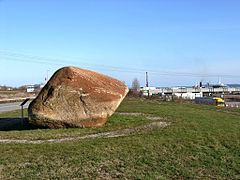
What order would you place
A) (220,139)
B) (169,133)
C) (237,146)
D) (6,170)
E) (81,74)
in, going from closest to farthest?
(6,170)
(237,146)
(220,139)
(169,133)
(81,74)

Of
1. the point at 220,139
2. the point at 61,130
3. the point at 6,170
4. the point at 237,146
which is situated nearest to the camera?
the point at 6,170

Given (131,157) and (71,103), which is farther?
(71,103)

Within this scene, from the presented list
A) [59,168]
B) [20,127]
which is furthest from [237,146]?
[20,127]

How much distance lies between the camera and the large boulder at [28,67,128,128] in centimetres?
1268

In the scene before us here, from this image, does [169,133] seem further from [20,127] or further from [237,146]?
[20,127]

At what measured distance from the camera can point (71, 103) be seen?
12.7 metres

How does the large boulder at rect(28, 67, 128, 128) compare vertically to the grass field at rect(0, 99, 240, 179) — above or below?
above

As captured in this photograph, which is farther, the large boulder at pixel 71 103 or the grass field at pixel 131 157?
the large boulder at pixel 71 103

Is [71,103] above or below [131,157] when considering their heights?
above

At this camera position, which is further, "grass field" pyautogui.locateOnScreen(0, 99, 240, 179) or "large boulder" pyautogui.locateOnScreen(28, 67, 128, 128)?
"large boulder" pyautogui.locateOnScreen(28, 67, 128, 128)

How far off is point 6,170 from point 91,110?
19.4 feet

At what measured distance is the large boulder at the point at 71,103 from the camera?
41.6 feet

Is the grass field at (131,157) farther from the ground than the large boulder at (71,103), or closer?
closer

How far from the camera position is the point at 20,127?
45.5ft
